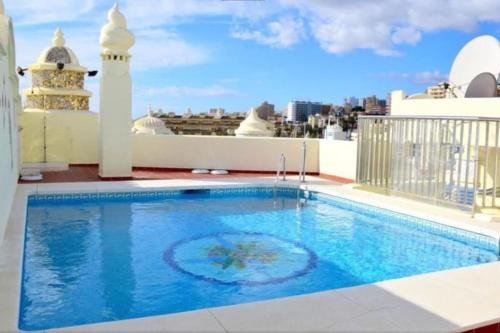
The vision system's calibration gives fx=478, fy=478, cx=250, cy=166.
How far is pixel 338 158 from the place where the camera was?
14469mm

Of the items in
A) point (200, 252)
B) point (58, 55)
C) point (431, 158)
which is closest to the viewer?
point (200, 252)

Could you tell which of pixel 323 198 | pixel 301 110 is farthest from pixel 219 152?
pixel 301 110

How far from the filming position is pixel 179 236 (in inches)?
320

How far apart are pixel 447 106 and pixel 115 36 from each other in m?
9.04

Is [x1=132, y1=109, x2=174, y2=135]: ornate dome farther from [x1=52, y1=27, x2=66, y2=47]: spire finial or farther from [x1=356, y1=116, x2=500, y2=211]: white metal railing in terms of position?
[x1=356, y1=116, x2=500, y2=211]: white metal railing

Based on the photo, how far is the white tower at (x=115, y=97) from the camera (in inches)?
493

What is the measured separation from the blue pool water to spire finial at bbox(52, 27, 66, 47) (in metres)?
8.26

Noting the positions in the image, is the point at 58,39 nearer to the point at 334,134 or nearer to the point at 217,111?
the point at 334,134

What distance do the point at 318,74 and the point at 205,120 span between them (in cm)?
2494

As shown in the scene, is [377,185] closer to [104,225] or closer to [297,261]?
[297,261]

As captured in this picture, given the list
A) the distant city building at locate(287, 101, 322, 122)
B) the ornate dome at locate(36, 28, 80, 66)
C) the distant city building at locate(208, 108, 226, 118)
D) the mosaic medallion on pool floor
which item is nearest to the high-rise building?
the distant city building at locate(287, 101, 322, 122)

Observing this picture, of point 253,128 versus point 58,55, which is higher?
point 58,55

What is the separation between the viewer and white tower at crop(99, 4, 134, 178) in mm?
12523

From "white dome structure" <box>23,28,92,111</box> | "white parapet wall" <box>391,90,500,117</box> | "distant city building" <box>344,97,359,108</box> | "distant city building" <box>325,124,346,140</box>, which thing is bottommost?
"distant city building" <box>325,124,346,140</box>
